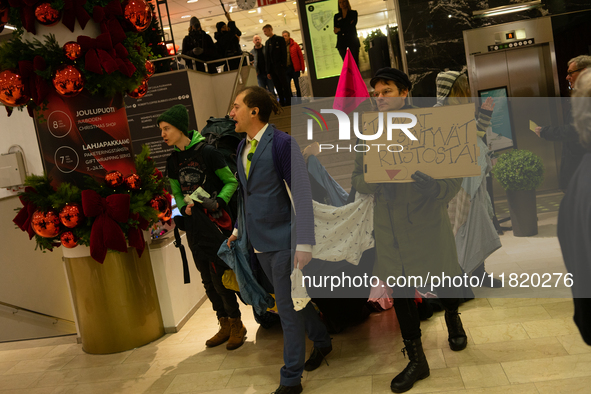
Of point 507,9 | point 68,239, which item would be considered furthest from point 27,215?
point 507,9

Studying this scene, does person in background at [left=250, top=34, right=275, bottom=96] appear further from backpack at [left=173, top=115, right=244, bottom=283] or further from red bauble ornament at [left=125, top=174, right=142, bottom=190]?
red bauble ornament at [left=125, top=174, right=142, bottom=190]

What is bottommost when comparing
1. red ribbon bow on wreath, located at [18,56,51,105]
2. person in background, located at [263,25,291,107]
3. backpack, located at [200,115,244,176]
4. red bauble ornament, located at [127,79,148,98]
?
backpack, located at [200,115,244,176]

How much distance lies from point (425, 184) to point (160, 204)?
2.34 meters

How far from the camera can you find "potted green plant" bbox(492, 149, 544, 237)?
2574 millimetres

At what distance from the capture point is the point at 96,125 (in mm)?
3996

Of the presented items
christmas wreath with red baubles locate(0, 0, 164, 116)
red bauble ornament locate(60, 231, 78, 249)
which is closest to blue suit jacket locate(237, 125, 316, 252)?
christmas wreath with red baubles locate(0, 0, 164, 116)

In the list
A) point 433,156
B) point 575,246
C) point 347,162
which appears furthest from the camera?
point 347,162

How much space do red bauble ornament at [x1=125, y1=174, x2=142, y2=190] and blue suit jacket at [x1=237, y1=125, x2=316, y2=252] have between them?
54.4 inches

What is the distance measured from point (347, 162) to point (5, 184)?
517 cm

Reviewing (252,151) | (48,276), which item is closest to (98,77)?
(252,151)

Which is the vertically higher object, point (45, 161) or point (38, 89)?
point (38, 89)

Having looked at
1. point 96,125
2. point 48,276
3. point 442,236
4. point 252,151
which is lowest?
point 48,276

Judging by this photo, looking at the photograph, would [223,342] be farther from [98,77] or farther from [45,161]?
[98,77]

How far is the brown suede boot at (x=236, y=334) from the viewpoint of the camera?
12.6ft
